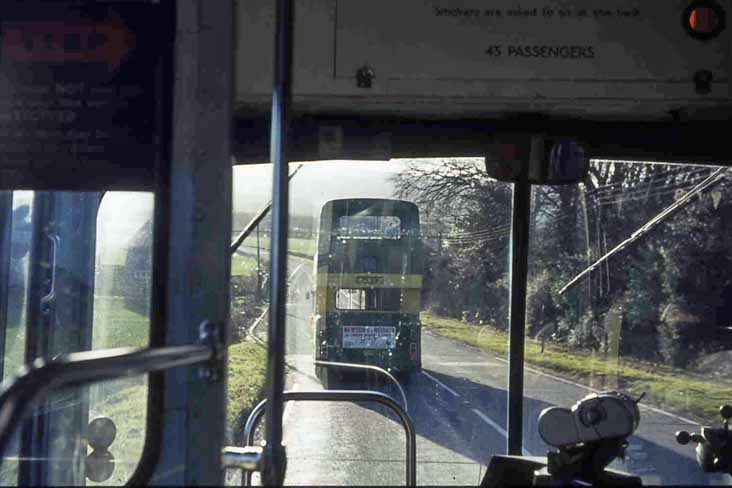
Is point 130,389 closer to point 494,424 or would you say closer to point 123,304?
point 123,304

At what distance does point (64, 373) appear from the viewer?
123 cm

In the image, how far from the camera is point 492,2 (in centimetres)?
269

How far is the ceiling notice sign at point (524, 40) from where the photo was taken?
2680 mm

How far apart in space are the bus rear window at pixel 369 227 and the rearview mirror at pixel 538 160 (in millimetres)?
437

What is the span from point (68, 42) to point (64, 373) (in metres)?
1.37

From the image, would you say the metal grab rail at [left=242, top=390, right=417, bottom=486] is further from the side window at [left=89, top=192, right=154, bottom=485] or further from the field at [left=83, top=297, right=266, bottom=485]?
the side window at [left=89, top=192, right=154, bottom=485]

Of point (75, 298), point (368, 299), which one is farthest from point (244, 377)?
point (368, 299)

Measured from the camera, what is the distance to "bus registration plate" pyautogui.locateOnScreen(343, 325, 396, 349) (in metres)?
3.42

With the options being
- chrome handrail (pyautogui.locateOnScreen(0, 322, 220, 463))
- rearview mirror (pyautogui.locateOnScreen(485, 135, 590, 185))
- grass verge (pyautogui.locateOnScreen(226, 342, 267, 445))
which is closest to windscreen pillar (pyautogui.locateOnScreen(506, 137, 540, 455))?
rearview mirror (pyautogui.locateOnScreen(485, 135, 590, 185))

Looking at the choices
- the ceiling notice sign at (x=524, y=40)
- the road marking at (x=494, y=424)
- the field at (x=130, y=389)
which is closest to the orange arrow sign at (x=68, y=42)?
the ceiling notice sign at (x=524, y=40)

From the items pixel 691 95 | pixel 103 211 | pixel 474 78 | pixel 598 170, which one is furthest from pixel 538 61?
pixel 103 211

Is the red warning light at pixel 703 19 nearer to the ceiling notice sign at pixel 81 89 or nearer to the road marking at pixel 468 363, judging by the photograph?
the road marking at pixel 468 363

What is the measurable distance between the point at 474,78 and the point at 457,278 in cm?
84

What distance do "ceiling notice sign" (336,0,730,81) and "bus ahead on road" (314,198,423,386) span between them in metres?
0.75
